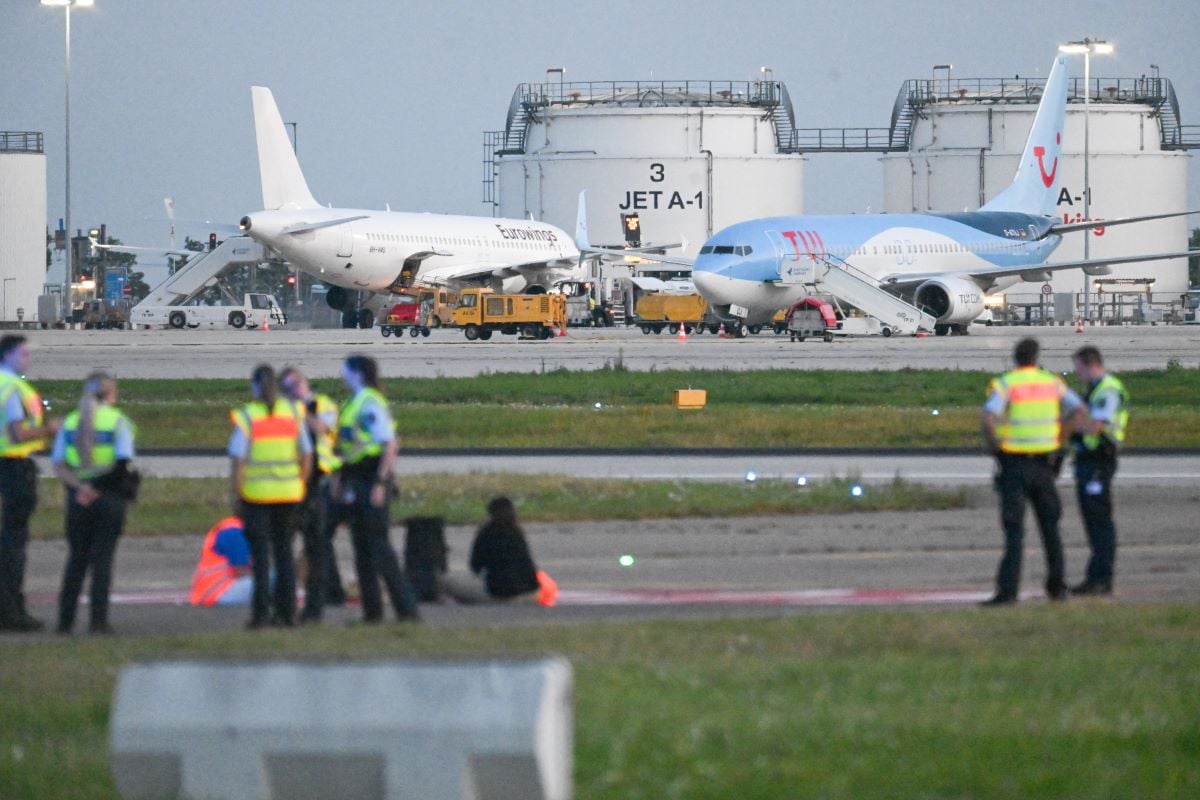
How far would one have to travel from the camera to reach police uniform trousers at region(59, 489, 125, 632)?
1159 cm

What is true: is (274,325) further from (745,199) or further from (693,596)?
(693,596)

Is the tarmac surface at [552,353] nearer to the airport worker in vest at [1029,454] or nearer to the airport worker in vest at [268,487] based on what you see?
the airport worker in vest at [1029,454]

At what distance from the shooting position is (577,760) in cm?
749

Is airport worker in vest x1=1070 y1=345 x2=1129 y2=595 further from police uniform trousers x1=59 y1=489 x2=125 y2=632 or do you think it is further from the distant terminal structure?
the distant terminal structure

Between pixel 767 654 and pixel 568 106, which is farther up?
pixel 568 106

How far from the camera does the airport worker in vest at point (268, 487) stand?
458 inches

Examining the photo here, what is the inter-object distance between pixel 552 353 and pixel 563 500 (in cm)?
2843

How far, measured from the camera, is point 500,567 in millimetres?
12641

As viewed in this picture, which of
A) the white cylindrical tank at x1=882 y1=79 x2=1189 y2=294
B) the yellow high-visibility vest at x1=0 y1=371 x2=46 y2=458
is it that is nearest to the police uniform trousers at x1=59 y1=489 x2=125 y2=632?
the yellow high-visibility vest at x1=0 y1=371 x2=46 y2=458

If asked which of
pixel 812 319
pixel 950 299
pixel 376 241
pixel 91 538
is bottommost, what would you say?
pixel 91 538

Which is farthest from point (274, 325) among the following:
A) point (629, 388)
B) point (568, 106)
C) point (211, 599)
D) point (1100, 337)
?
point (211, 599)

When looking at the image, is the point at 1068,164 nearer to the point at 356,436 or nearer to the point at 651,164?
the point at 651,164

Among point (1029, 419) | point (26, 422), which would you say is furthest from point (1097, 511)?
point (26, 422)

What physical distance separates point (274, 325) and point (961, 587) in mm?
72805
